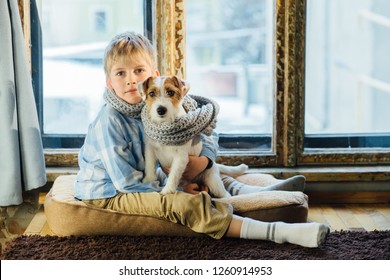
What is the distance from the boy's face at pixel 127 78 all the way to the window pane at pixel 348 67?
3.15 feet

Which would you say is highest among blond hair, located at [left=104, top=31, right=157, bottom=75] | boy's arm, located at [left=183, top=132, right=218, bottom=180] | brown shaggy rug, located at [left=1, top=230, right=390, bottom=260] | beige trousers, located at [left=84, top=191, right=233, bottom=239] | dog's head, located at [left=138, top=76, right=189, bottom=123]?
blond hair, located at [left=104, top=31, right=157, bottom=75]

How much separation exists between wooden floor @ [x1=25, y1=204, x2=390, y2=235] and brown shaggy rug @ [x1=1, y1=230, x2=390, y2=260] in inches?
8.1

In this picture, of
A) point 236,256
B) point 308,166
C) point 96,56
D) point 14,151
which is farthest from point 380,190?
point 14,151

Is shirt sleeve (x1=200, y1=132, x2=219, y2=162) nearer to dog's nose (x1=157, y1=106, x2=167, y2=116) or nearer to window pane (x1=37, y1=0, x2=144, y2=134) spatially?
dog's nose (x1=157, y1=106, x2=167, y2=116)

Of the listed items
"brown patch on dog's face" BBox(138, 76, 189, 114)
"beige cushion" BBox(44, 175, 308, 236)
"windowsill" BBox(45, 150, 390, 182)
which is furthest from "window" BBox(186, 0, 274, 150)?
"brown patch on dog's face" BBox(138, 76, 189, 114)

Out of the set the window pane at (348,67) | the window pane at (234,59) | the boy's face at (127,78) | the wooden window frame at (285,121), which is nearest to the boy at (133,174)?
the boy's face at (127,78)

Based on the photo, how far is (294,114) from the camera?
2.94 metres

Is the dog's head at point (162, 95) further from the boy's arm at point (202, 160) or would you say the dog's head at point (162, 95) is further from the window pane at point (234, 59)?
the window pane at point (234, 59)

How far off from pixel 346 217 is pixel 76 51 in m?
1.39

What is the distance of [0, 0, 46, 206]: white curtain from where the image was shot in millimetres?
2539

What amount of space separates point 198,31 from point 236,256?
1204 mm

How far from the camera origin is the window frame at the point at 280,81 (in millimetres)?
2861

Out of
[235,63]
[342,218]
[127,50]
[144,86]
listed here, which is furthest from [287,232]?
[235,63]

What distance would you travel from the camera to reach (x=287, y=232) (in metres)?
2.21
